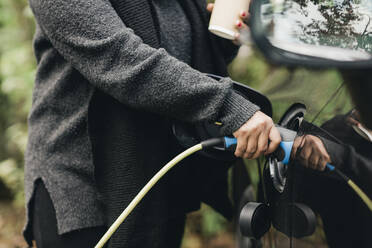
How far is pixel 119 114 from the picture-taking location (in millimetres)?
1402

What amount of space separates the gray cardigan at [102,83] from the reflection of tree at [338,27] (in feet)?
0.92

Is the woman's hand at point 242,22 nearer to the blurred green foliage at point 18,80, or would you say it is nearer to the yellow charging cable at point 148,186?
the yellow charging cable at point 148,186

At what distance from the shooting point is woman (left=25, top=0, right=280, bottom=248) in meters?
1.23

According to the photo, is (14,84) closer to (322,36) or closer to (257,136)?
(257,136)

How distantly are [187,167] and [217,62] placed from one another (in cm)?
39

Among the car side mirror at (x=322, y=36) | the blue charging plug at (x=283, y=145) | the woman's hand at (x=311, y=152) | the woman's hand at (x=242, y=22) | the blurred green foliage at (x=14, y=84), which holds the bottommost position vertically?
the blurred green foliage at (x=14, y=84)

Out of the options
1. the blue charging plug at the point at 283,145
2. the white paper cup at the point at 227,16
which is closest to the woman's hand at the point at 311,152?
the blue charging plug at the point at 283,145

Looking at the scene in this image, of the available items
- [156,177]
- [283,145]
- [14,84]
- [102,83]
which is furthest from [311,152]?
[14,84]

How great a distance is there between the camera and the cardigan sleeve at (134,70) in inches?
48.0

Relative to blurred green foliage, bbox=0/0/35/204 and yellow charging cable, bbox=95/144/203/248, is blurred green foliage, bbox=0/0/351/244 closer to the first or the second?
blurred green foliage, bbox=0/0/35/204

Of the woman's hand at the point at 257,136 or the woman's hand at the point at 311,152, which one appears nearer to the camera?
the woman's hand at the point at 311,152

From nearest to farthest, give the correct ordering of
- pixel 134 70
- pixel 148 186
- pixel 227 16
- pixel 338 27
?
1. pixel 338 27
2. pixel 134 70
3. pixel 148 186
4. pixel 227 16

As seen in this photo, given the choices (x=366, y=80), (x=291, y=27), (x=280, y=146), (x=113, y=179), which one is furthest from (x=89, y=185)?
(x=366, y=80)

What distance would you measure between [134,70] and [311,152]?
50 centimetres
